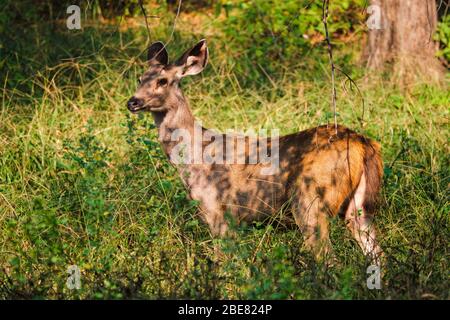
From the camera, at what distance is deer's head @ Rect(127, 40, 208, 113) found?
6.26 metres

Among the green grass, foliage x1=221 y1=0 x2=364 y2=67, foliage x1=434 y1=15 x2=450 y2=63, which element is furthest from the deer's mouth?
foliage x1=434 y1=15 x2=450 y2=63

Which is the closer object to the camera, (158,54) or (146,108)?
(146,108)

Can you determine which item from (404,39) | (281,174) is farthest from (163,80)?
(404,39)

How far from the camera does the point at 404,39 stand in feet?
29.4

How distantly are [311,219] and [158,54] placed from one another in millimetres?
1905

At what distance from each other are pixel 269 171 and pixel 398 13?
3.73 meters

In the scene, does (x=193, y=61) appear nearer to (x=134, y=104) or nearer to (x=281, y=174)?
(x=134, y=104)

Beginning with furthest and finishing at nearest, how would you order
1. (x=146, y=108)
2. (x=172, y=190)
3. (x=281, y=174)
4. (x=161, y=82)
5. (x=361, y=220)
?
(x=161, y=82), (x=146, y=108), (x=172, y=190), (x=281, y=174), (x=361, y=220)

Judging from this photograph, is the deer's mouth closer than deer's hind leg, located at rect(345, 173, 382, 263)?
No

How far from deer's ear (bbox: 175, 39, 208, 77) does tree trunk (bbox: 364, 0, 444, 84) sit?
111 inches

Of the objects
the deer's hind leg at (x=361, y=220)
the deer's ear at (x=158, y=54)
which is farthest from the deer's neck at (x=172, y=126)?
the deer's hind leg at (x=361, y=220)

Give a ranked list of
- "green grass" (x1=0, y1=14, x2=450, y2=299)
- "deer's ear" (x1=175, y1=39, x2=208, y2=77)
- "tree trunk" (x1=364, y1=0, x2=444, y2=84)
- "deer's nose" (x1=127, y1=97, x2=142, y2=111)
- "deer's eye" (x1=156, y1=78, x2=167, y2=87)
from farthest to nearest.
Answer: "tree trunk" (x1=364, y1=0, x2=444, y2=84) < "deer's ear" (x1=175, y1=39, x2=208, y2=77) < "deer's eye" (x1=156, y1=78, x2=167, y2=87) < "deer's nose" (x1=127, y1=97, x2=142, y2=111) < "green grass" (x1=0, y1=14, x2=450, y2=299)

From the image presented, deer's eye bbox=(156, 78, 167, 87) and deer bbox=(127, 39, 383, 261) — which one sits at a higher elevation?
deer's eye bbox=(156, 78, 167, 87)

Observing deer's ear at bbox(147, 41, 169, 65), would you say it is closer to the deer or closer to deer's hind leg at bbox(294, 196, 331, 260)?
the deer
